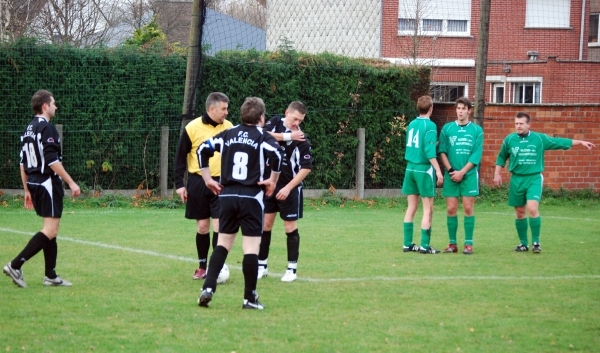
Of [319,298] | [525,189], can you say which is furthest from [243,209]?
[525,189]

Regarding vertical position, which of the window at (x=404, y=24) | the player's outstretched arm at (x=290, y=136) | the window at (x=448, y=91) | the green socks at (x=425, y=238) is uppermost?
the window at (x=404, y=24)

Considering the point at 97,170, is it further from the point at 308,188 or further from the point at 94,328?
the point at 94,328

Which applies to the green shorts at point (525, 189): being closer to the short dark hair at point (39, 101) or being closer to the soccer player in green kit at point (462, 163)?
the soccer player in green kit at point (462, 163)

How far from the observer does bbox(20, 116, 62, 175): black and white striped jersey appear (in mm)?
8961

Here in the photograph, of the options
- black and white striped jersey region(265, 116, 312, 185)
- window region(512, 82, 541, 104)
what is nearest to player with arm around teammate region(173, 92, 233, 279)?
black and white striped jersey region(265, 116, 312, 185)

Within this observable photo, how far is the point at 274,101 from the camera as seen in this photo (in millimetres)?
19609

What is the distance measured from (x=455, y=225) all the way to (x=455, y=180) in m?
0.64

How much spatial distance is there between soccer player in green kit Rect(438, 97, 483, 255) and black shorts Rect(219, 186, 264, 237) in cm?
490

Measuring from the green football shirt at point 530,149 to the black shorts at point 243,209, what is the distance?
5.57 meters

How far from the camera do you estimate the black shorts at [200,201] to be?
9539 mm

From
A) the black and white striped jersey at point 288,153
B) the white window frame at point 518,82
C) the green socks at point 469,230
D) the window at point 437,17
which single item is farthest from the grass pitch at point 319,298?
the window at point 437,17

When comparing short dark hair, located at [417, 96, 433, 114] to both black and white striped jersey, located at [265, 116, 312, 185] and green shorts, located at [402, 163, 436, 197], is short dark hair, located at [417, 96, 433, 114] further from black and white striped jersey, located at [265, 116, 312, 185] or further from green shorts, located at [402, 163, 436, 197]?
black and white striped jersey, located at [265, 116, 312, 185]

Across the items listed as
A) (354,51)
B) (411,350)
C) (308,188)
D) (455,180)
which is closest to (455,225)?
(455,180)

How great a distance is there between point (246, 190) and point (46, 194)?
2.34m
